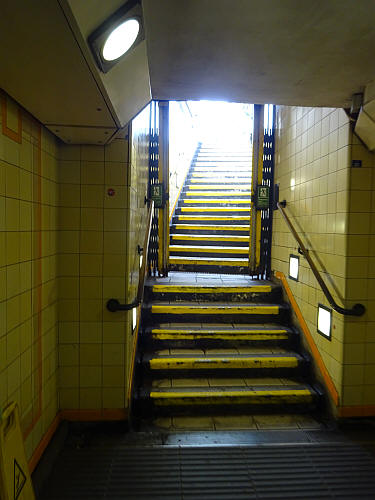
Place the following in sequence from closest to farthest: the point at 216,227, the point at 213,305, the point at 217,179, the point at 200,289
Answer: the point at 213,305, the point at 200,289, the point at 216,227, the point at 217,179

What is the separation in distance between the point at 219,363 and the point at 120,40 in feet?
9.05

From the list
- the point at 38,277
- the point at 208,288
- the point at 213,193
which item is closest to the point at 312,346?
the point at 208,288

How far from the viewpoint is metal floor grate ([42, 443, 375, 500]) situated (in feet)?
6.46

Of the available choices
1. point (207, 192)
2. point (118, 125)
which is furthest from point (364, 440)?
point (207, 192)

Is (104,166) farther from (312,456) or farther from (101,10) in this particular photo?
(312,456)

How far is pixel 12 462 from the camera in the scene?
1479 millimetres

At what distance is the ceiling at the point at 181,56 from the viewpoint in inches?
46.1

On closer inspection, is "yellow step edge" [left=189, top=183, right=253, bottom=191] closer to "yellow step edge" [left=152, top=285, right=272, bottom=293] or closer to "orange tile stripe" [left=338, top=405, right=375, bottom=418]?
"yellow step edge" [left=152, top=285, right=272, bottom=293]

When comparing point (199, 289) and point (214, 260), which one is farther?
point (214, 260)

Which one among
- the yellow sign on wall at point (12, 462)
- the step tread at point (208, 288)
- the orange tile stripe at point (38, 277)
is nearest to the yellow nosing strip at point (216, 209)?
the step tread at point (208, 288)

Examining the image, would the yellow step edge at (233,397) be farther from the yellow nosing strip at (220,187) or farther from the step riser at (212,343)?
the yellow nosing strip at (220,187)

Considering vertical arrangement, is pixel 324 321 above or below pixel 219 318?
above

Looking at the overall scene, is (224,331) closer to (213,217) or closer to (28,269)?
(28,269)

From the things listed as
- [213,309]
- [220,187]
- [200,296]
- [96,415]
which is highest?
[220,187]
